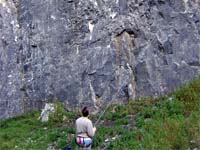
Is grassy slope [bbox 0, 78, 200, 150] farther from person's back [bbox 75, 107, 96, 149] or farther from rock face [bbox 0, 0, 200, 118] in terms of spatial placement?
person's back [bbox 75, 107, 96, 149]

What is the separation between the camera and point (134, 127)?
16.3m

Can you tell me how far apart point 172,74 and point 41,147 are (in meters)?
6.64

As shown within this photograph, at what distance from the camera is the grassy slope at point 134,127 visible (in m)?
15.0

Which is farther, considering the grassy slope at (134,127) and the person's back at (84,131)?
the grassy slope at (134,127)

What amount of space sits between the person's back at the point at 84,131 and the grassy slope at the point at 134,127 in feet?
6.73

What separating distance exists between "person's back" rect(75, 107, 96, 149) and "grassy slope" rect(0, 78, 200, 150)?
205cm

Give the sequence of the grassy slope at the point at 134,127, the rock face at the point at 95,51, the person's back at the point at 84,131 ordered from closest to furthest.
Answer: the person's back at the point at 84,131 < the grassy slope at the point at 134,127 < the rock face at the point at 95,51

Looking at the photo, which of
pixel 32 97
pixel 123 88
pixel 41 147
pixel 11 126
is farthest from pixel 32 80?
pixel 41 147

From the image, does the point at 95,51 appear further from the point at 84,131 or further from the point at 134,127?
the point at 84,131

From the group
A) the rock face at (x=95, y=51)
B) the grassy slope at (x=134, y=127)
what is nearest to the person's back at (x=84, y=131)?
the grassy slope at (x=134, y=127)

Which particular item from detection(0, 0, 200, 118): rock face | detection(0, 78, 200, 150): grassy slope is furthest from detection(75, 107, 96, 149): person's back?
detection(0, 0, 200, 118): rock face

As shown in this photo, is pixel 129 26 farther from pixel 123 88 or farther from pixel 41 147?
pixel 41 147

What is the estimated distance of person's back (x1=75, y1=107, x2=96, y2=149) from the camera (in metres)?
13.0

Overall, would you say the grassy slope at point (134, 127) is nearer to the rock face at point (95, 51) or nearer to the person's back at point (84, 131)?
the rock face at point (95, 51)
